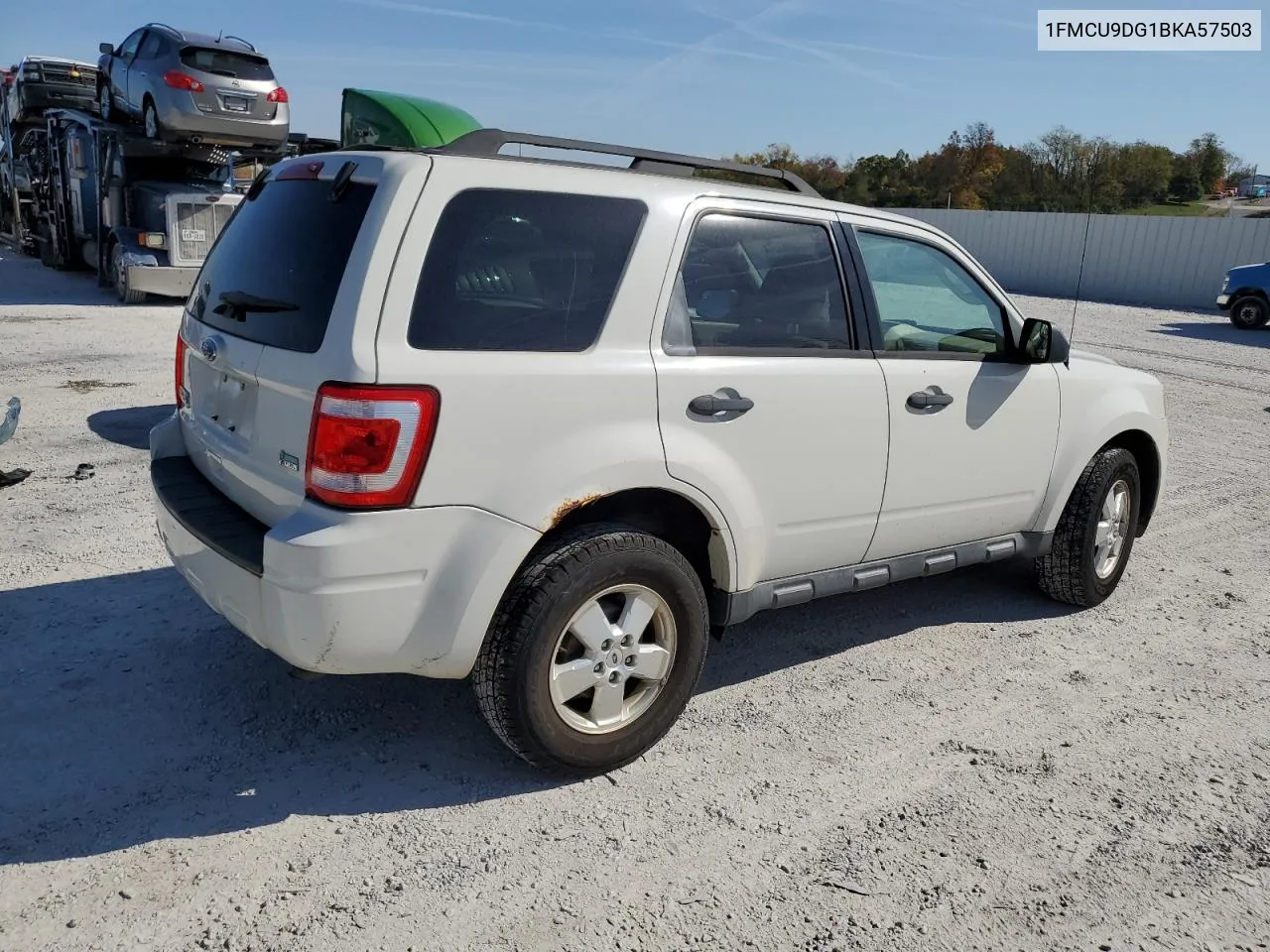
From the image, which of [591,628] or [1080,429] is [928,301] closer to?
[1080,429]

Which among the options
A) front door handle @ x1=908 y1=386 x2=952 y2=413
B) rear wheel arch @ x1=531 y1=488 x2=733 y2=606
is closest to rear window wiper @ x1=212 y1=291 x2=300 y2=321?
rear wheel arch @ x1=531 y1=488 x2=733 y2=606

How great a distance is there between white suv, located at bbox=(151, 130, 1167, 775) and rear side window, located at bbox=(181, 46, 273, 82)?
476 inches

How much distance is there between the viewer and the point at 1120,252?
27312 millimetres

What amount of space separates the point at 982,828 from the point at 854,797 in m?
0.40

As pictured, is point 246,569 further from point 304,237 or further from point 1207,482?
point 1207,482

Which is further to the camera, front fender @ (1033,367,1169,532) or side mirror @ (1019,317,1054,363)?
front fender @ (1033,367,1169,532)

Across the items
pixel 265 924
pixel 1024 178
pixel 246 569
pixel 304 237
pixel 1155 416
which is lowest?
pixel 265 924

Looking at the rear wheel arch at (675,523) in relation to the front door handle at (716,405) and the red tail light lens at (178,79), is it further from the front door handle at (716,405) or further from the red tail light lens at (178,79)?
the red tail light lens at (178,79)

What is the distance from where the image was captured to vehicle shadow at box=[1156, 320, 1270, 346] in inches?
719

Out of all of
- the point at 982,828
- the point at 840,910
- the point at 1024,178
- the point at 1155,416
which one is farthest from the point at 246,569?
the point at 1024,178

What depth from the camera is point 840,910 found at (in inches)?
111

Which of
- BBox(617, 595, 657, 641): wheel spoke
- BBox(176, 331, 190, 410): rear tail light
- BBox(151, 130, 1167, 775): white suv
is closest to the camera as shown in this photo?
BBox(151, 130, 1167, 775): white suv

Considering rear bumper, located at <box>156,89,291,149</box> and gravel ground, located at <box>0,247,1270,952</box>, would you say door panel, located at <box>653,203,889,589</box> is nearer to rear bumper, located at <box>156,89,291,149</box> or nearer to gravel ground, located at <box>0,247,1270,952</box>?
gravel ground, located at <box>0,247,1270,952</box>

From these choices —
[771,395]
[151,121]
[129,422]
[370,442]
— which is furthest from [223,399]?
[151,121]
